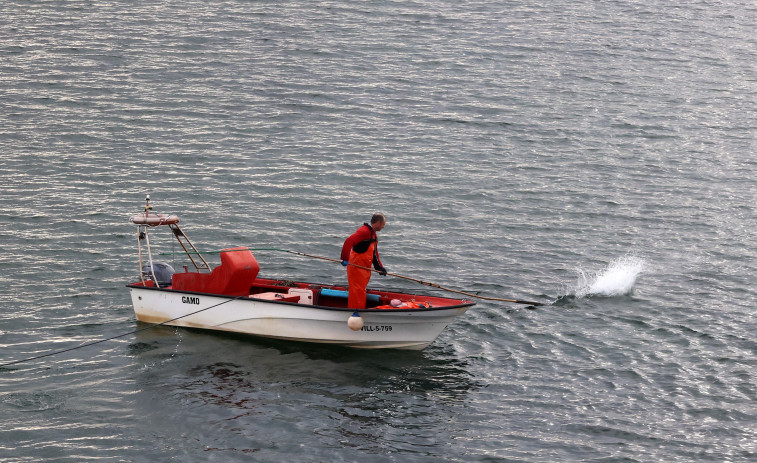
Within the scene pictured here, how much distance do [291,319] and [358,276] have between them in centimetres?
160

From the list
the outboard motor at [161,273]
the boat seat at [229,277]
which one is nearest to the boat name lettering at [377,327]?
the boat seat at [229,277]

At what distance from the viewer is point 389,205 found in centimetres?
2495

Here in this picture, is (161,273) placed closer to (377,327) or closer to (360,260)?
(360,260)

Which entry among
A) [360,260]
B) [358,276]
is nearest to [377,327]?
[358,276]

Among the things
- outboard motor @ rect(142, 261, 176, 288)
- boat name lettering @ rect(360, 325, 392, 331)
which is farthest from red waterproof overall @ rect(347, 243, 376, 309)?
outboard motor @ rect(142, 261, 176, 288)

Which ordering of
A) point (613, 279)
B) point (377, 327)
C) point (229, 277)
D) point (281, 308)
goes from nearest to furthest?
point (377, 327), point (281, 308), point (229, 277), point (613, 279)

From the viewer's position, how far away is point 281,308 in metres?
17.5

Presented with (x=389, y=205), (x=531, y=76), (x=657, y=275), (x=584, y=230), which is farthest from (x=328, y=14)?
(x=657, y=275)

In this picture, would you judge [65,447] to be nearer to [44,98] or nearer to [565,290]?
[565,290]

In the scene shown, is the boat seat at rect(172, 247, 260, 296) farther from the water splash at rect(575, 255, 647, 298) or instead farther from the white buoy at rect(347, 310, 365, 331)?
the water splash at rect(575, 255, 647, 298)

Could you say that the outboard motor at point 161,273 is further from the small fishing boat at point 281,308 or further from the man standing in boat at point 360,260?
the man standing in boat at point 360,260

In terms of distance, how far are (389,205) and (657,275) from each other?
7337mm

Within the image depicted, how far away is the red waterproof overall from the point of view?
17.0 meters

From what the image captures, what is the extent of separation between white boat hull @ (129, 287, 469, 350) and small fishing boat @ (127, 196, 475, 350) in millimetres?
16
